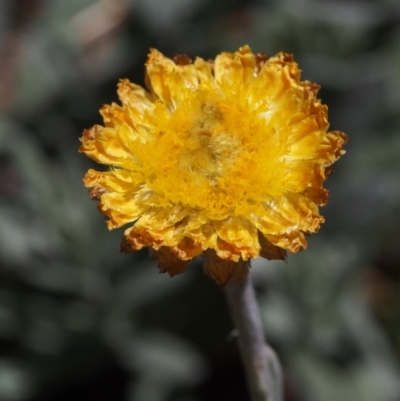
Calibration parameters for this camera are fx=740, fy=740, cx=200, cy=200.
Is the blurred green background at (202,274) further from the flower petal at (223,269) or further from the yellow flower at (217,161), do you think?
the flower petal at (223,269)

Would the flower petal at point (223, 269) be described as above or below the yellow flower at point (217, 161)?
below

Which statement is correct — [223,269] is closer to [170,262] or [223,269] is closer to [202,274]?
[170,262]

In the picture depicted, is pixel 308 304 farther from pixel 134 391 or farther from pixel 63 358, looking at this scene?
pixel 63 358

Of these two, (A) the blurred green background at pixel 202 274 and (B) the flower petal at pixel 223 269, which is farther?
(A) the blurred green background at pixel 202 274

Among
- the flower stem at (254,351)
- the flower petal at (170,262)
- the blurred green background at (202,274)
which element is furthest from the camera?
the blurred green background at (202,274)

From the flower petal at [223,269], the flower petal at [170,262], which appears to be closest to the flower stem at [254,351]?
the flower petal at [223,269]

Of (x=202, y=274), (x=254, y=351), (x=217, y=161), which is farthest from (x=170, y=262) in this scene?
(x=202, y=274)

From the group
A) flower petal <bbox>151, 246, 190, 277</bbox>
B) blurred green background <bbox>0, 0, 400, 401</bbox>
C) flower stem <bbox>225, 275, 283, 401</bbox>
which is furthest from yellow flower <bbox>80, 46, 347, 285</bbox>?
blurred green background <bbox>0, 0, 400, 401</bbox>
